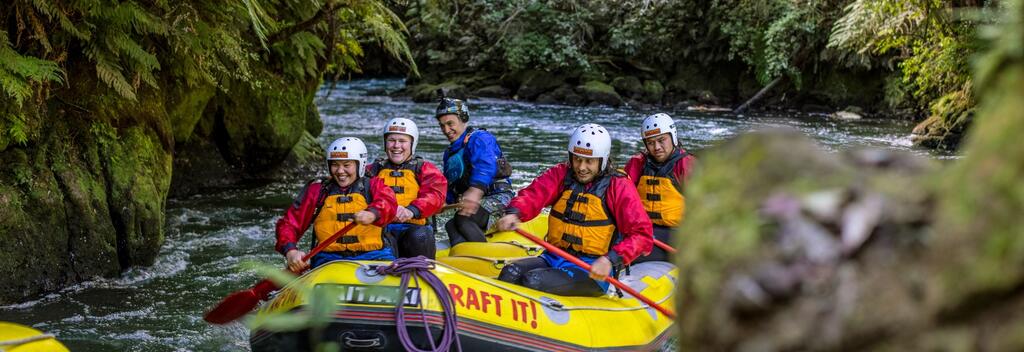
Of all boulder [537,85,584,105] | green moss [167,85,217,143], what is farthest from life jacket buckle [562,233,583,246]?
boulder [537,85,584,105]

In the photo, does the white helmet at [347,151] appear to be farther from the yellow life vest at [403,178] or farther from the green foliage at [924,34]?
the green foliage at [924,34]

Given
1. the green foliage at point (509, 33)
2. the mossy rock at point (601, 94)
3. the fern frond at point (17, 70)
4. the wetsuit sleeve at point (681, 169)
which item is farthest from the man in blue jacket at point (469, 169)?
the green foliage at point (509, 33)

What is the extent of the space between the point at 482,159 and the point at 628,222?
204cm

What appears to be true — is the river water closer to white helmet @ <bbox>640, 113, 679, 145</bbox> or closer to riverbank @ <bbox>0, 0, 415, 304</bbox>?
riverbank @ <bbox>0, 0, 415, 304</bbox>

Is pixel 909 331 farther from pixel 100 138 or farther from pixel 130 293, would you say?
pixel 100 138

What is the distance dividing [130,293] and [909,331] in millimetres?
6680

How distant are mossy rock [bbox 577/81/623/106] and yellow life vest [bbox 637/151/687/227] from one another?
653 inches

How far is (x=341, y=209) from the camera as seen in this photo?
224 inches

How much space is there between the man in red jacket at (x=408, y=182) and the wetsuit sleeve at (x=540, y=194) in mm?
718

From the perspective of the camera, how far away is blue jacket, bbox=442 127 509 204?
7223 millimetres

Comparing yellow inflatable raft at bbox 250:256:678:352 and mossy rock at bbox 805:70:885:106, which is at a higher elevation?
mossy rock at bbox 805:70:885:106

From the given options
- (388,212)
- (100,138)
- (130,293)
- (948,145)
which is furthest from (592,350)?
(948,145)

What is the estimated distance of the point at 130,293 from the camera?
6.79 m

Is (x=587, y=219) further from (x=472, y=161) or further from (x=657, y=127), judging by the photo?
(x=472, y=161)
